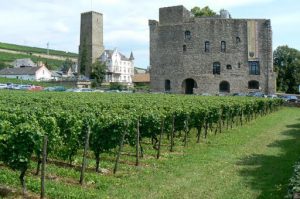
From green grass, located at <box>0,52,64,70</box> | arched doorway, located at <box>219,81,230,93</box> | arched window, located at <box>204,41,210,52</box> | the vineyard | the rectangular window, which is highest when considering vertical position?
green grass, located at <box>0,52,64,70</box>

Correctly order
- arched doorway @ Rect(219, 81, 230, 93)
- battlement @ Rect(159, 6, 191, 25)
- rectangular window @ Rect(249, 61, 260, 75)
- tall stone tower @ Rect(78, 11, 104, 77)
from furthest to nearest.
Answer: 1. tall stone tower @ Rect(78, 11, 104, 77)
2. battlement @ Rect(159, 6, 191, 25)
3. arched doorway @ Rect(219, 81, 230, 93)
4. rectangular window @ Rect(249, 61, 260, 75)

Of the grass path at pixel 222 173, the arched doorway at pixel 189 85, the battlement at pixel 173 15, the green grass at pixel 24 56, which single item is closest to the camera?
the grass path at pixel 222 173

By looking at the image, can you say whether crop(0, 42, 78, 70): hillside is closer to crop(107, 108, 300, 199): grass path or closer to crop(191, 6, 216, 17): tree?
crop(191, 6, 216, 17): tree

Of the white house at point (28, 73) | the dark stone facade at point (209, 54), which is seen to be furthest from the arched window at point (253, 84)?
the white house at point (28, 73)

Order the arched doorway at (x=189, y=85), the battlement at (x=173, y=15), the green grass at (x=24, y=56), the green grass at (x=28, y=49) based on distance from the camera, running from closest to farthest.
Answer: the battlement at (x=173, y=15) → the arched doorway at (x=189, y=85) → the green grass at (x=24, y=56) → the green grass at (x=28, y=49)

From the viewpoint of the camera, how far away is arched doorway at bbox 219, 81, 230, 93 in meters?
65.1

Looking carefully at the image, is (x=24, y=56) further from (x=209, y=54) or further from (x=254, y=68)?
(x=254, y=68)

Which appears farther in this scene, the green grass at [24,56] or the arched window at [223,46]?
the green grass at [24,56]

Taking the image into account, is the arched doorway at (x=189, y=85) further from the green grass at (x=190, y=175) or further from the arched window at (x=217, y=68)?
the green grass at (x=190, y=175)

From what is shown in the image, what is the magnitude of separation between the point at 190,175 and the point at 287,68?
7277 centimetres

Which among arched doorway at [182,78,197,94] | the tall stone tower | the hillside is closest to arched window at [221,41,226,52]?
arched doorway at [182,78,197,94]

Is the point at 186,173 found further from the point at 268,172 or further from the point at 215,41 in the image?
the point at 215,41

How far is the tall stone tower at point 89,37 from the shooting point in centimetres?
9506

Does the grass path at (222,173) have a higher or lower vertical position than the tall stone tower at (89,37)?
lower
